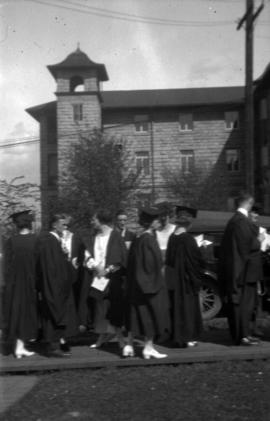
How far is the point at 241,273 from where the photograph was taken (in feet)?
29.3

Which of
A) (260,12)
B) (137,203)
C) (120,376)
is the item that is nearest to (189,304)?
(120,376)

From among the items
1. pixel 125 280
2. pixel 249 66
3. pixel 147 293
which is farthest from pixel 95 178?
pixel 147 293

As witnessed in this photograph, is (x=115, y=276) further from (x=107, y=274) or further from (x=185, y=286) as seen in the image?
(x=185, y=286)

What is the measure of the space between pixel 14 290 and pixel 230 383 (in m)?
3.12

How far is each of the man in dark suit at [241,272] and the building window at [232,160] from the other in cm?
5160

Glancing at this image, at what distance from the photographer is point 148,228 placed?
863cm

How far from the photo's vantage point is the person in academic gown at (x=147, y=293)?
8391 millimetres

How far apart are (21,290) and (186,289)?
2.10 meters

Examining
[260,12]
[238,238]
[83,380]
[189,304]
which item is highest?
[260,12]

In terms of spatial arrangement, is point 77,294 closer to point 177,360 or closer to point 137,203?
point 177,360

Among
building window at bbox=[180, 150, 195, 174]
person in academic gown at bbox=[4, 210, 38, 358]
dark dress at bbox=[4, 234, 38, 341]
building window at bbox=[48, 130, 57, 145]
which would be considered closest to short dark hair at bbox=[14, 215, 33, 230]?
person in academic gown at bbox=[4, 210, 38, 358]

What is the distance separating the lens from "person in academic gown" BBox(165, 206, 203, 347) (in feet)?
29.6

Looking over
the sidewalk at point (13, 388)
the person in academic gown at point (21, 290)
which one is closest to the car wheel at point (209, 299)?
the person in academic gown at point (21, 290)

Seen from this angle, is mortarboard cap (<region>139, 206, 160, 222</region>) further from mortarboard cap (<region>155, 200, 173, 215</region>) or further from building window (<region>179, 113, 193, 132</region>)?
building window (<region>179, 113, 193, 132</region>)
